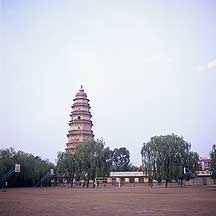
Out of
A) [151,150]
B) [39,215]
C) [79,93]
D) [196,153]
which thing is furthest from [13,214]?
[79,93]

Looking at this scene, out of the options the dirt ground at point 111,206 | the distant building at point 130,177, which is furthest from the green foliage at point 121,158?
the dirt ground at point 111,206

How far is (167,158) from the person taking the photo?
3741cm

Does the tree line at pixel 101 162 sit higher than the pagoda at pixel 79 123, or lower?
lower

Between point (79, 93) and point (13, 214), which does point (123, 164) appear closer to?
point (79, 93)

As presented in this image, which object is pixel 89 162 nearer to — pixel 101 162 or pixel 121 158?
pixel 101 162

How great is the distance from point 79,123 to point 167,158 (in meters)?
20.9

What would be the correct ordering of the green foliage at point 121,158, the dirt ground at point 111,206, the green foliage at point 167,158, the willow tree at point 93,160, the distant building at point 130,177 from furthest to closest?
the green foliage at point 121,158 < the distant building at point 130,177 < the willow tree at point 93,160 < the green foliage at point 167,158 < the dirt ground at point 111,206

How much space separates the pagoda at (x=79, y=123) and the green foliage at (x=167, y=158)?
58.0ft

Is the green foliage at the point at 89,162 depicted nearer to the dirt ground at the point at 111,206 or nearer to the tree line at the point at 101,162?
the tree line at the point at 101,162

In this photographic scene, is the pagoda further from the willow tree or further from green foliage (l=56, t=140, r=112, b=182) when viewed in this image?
the willow tree

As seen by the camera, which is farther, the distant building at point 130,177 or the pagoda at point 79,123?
the pagoda at point 79,123

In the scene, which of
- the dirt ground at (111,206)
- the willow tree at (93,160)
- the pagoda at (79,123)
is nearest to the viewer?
the dirt ground at (111,206)

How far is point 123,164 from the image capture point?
79.9 meters

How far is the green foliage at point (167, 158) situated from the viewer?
37.1 m
